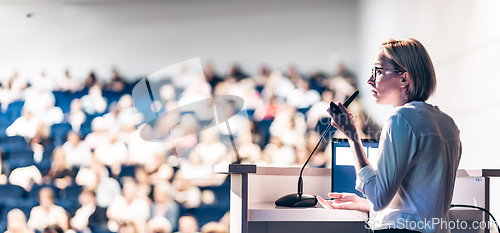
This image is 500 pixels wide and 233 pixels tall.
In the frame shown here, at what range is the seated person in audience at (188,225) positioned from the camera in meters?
2.37

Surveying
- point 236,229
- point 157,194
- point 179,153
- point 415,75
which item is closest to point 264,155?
point 179,153

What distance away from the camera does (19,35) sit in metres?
2.63

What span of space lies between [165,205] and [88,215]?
48 centimetres

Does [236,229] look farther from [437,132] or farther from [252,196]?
[437,132]

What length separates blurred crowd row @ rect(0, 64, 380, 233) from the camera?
2.40 metres

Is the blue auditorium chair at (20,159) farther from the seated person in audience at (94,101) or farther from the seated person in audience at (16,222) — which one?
the seated person in audience at (94,101)

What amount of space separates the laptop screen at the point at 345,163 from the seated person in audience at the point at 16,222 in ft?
6.75

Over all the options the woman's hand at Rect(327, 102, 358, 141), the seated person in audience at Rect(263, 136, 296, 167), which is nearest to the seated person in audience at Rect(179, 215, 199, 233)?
the seated person in audience at Rect(263, 136, 296, 167)

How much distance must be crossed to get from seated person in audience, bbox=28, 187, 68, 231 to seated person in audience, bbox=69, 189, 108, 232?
0.07 m

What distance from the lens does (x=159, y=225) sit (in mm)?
2381

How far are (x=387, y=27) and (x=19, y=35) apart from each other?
2.34 meters

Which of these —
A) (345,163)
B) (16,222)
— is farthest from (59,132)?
(345,163)

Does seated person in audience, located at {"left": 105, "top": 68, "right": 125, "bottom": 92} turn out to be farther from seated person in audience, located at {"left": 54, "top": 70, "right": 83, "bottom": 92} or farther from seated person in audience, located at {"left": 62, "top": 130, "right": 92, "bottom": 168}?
seated person in audience, located at {"left": 62, "top": 130, "right": 92, "bottom": 168}

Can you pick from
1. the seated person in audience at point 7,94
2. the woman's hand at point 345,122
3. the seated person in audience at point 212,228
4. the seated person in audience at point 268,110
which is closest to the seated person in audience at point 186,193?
the seated person in audience at point 212,228
